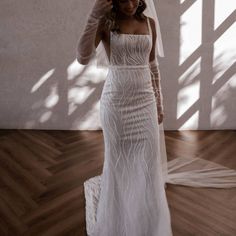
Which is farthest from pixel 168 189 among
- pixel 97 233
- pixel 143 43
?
pixel 143 43

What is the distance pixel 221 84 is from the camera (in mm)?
4328

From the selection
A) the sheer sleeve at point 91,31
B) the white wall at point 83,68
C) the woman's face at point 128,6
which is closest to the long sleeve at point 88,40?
the sheer sleeve at point 91,31

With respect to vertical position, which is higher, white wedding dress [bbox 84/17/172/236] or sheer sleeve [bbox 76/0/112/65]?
sheer sleeve [bbox 76/0/112/65]

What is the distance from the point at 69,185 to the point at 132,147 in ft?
4.06

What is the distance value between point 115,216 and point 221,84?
2.82 metres

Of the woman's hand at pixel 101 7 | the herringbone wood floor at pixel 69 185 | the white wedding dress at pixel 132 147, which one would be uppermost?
the woman's hand at pixel 101 7

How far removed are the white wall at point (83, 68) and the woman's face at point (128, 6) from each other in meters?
2.32

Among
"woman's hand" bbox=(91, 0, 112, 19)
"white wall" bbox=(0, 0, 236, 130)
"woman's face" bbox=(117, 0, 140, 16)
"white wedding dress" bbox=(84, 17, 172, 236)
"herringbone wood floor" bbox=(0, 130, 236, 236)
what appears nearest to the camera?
"woman's hand" bbox=(91, 0, 112, 19)

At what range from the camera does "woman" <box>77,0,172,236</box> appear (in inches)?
75.2

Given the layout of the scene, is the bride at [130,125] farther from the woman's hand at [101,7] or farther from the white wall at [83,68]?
the white wall at [83,68]

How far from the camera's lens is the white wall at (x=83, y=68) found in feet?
13.5

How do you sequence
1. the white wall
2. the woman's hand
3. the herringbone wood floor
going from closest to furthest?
the woman's hand
the herringbone wood floor
the white wall

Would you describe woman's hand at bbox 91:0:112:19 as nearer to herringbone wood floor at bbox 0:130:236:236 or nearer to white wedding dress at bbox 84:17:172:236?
white wedding dress at bbox 84:17:172:236

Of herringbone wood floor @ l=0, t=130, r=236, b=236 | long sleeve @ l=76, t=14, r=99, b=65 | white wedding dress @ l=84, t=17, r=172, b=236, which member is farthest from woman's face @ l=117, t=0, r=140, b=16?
herringbone wood floor @ l=0, t=130, r=236, b=236
